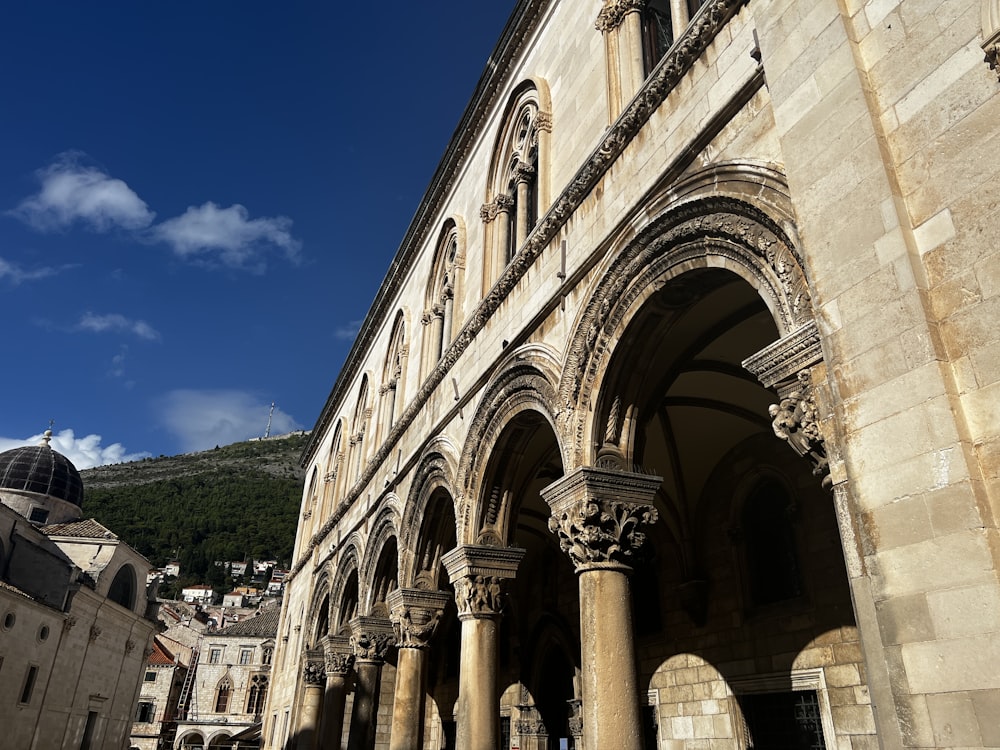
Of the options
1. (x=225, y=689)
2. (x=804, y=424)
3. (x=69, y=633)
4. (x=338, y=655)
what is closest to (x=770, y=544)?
(x=804, y=424)

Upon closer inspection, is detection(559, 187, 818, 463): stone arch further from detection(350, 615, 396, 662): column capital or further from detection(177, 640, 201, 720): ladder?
detection(177, 640, 201, 720): ladder

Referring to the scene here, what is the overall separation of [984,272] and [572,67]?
761 centimetres

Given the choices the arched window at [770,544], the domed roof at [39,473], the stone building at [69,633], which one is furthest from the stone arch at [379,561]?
the domed roof at [39,473]

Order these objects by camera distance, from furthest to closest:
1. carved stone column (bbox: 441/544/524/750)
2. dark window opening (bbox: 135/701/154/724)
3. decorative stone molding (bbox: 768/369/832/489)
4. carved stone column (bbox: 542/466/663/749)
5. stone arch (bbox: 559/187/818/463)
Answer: dark window opening (bbox: 135/701/154/724) < carved stone column (bbox: 441/544/524/750) < carved stone column (bbox: 542/466/663/749) < stone arch (bbox: 559/187/818/463) < decorative stone molding (bbox: 768/369/832/489)

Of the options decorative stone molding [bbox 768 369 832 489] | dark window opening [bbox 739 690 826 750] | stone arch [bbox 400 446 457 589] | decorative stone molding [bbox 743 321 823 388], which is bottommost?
dark window opening [bbox 739 690 826 750]

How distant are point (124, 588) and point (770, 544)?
113ft

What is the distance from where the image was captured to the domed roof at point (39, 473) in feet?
138

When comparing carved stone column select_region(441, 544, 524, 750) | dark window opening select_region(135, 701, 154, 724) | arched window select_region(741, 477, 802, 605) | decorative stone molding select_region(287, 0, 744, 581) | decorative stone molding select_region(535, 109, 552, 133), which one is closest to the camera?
decorative stone molding select_region(287, 0, 744, 581)

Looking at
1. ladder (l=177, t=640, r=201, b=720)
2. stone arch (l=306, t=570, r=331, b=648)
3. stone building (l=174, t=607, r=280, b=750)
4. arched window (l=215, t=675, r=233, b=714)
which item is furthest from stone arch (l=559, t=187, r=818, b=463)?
ladder (l=177, t=640, r=201, b=720)

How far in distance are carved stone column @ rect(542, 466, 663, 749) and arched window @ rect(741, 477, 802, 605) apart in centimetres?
418

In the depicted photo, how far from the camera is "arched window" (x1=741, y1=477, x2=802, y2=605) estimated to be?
1005 cm

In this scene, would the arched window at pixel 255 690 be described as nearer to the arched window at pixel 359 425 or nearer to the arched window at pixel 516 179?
the arched window at pixel 359 425

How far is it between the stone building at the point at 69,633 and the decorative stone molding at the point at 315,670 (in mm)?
12106

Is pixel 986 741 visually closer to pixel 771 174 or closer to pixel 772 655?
pixel 771 174
